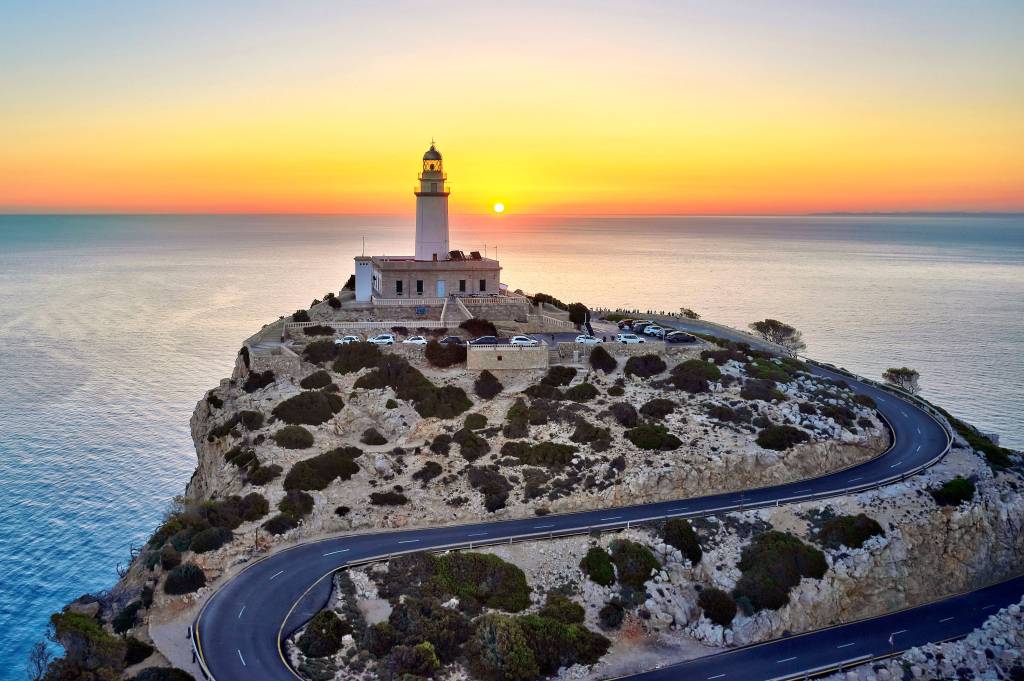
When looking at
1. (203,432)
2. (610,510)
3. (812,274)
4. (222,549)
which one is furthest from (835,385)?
(812,274)

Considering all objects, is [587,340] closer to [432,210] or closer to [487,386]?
[487,386]

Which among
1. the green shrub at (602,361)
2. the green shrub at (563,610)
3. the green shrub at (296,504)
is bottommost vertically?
the green shrub at (563,610)

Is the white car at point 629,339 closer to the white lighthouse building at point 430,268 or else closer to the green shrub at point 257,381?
the white lighthouse building at point 430,268

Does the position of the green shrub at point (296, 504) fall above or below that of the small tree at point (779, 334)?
below

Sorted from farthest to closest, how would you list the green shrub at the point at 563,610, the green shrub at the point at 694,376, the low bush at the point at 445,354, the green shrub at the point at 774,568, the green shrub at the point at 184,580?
the low bush at the point at 445,354
the green shrub at the point at 694,376
the green shrub at the point at 774,568
the green shrub at the point at 184,580
the green shrub at the point at 563,610

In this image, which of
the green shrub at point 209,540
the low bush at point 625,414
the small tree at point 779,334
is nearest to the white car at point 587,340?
the low bush at point 625,414

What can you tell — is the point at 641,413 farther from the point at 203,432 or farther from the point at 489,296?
the point at 203,432

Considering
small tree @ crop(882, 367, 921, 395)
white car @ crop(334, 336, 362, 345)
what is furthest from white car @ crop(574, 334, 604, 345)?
small tree @ crop(882, 367, 921, 395)


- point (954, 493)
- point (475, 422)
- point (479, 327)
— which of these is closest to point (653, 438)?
point (475, 422)
